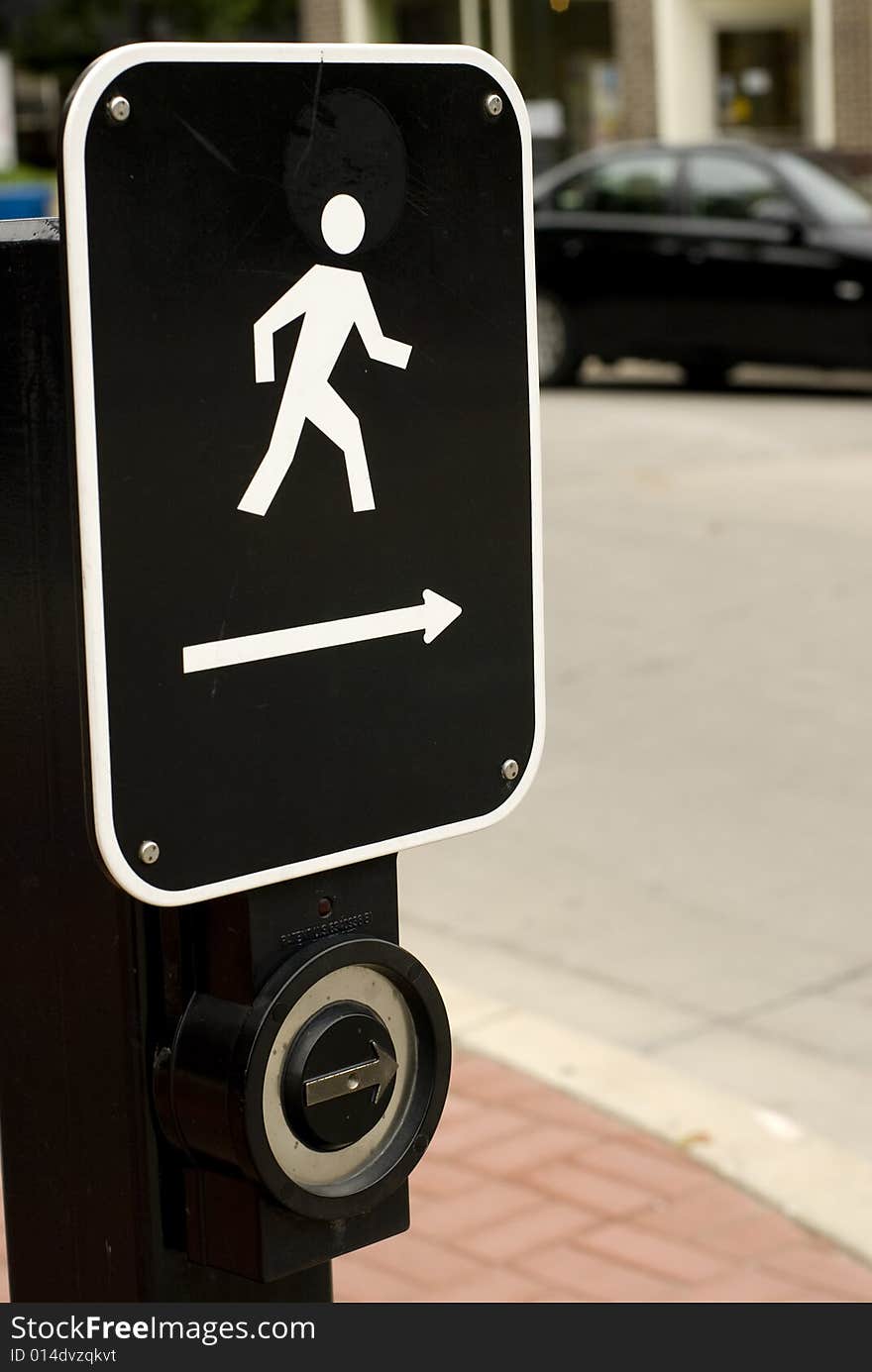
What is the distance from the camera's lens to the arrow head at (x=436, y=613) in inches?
66.2

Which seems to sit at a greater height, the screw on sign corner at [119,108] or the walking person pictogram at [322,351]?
the screw on sign corner at [119,108]

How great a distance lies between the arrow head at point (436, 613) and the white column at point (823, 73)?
21.2 metres

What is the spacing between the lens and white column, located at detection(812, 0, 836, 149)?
22.0 m

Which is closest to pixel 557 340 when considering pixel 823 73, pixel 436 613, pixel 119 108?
pixel 823 73

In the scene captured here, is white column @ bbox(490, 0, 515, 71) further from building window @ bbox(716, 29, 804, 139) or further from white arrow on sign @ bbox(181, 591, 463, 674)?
white arrow on sign @ bbox(181, 591, 463, 674)

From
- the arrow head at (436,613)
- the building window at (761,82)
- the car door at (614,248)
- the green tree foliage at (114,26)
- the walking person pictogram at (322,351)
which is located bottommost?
the car door at (614,248)

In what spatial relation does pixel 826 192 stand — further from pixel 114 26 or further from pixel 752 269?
pixel 114 26

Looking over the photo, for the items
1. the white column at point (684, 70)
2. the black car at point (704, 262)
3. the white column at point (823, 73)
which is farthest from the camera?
the white column at point (684, 70)

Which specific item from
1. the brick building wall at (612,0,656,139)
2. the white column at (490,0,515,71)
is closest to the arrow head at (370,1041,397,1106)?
the brick building wall at (612,0,656,139)

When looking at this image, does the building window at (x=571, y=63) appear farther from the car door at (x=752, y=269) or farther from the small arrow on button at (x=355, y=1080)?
the small arrow on button at (x=355, y=1080)

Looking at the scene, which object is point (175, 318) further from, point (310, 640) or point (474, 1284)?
point (474, 1284)

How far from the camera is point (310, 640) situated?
1604 mm

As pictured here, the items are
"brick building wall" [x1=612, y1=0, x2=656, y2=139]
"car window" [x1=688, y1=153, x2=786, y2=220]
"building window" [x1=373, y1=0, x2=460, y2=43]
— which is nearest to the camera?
"car window" [x1=688, y1=153, x2=786, y2=220]

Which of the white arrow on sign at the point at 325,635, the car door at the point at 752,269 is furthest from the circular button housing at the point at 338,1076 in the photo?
the car door at the point at 752,269
